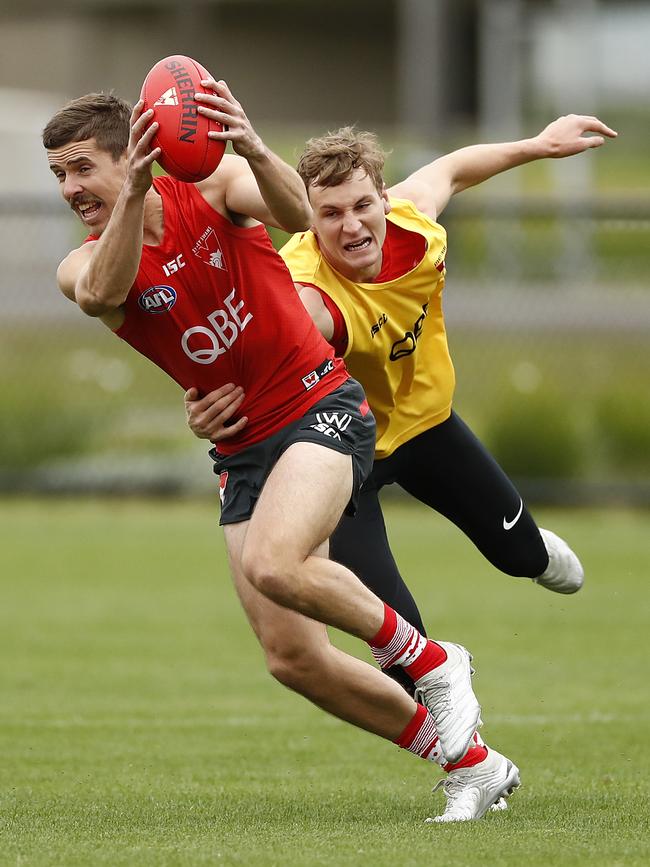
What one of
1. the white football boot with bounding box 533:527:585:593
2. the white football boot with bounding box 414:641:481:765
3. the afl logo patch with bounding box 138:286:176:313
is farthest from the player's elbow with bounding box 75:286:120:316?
the white football boot with bounding box 533:527:585:593


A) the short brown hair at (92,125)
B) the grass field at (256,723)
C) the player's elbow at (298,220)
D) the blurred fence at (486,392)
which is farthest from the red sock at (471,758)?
the blurred fence at (486,392)

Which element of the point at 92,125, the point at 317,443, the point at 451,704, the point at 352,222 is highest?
the point at 92,125

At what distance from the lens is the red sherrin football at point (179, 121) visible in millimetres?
4828

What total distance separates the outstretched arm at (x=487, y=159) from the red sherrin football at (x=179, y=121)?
1551 mm

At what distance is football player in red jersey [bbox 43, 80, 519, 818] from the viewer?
5012 millimetres

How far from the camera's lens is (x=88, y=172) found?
5109 millimetres

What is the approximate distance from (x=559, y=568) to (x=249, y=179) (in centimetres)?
219

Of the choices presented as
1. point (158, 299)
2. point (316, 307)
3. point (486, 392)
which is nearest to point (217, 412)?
point (158, 299)

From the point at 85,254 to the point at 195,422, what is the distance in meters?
0.66

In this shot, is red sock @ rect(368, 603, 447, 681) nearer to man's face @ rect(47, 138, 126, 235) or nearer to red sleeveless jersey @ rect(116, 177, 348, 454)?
red sleeveless jersey @ rect(116, 177, 348, 454)

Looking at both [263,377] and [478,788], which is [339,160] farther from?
[478,788]

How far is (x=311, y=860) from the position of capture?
14.7 feet

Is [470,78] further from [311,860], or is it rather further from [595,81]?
[311,860]

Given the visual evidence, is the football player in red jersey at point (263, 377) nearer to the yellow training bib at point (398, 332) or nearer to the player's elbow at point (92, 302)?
the player's elbow at point (92, 302)
